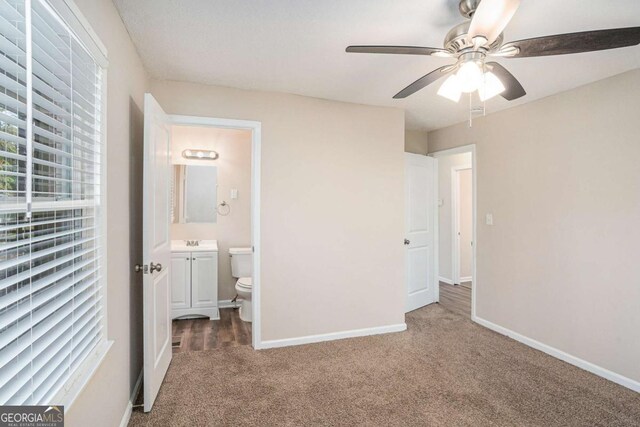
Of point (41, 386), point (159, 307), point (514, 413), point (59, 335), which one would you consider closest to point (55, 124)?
point (59, 335)

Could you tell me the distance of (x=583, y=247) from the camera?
2754 mm

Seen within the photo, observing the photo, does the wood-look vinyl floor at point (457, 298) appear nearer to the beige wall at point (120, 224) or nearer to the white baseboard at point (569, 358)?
the white baseboard at point (569, 358)

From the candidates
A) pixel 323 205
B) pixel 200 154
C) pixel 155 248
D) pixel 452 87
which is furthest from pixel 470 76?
pixel 200 154

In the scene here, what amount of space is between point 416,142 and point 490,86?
2.73 m

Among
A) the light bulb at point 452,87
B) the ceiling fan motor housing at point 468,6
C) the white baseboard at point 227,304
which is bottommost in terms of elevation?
the white baseboard at point 227,304

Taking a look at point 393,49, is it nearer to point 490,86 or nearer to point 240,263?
point 490,86

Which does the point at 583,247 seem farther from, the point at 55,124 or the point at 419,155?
the point at 55,124

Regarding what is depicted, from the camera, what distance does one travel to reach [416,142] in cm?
454

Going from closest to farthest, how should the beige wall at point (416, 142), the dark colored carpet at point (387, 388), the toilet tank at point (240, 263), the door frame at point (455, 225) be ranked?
the dark colored carpet at point (387, 388)
the toilet tank at point (240, 263)
the beige wall at point (416, 142)
the door frame at point (455, 225)

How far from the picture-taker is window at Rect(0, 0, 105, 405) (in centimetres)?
86

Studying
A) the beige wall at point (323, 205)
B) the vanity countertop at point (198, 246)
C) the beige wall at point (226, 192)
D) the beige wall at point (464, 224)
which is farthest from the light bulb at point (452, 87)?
the beige wall at point (464, 224)

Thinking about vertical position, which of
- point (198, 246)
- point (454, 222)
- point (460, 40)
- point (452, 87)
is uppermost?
point (460, 40)

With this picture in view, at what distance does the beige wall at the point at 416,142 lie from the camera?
4477 millimetres

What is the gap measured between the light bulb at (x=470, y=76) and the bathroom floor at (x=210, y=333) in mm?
2756
